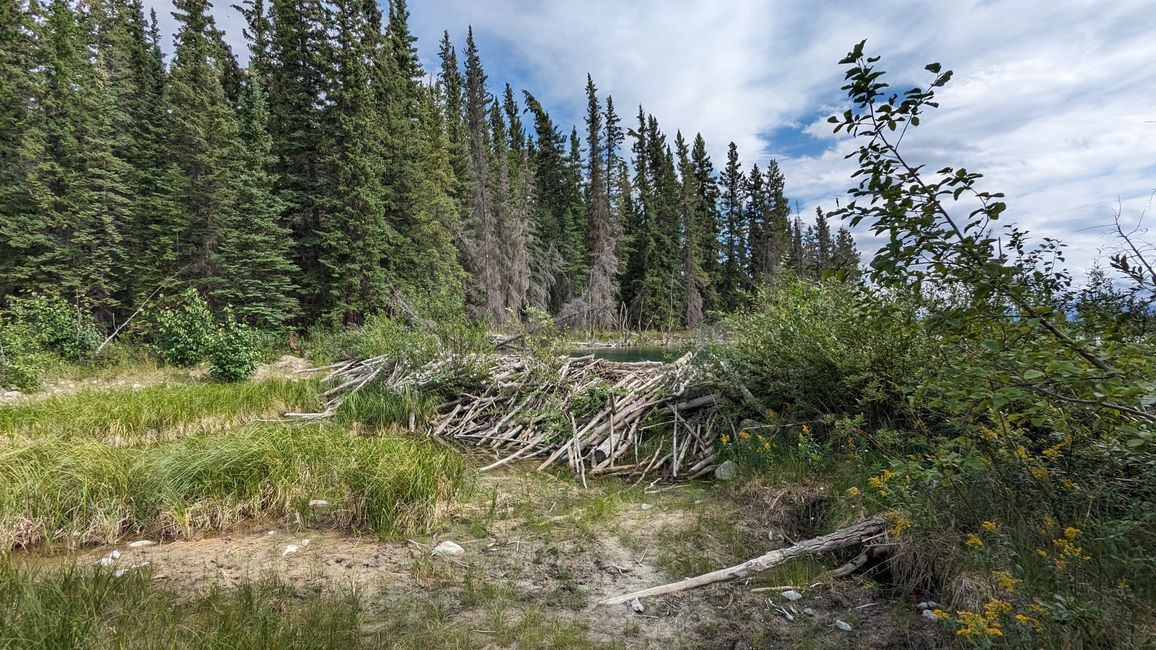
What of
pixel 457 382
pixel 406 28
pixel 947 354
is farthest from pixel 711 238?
pixel 947 354

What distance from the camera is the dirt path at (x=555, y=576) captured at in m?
3.19

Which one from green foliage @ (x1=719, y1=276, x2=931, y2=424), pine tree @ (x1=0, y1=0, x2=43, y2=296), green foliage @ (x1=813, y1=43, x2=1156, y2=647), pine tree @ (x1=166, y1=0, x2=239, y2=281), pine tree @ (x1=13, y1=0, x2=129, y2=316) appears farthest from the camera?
pine tree @ (x1=166, y1=0, x2=239, y2=281)

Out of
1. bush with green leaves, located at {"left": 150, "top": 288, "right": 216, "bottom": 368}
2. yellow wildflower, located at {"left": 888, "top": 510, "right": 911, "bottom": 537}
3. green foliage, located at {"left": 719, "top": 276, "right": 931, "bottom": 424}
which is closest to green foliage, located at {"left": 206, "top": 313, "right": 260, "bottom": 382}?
bush with green leaves, located at {"left": 150, "top": 288, "right": 216, "bottom": 368}

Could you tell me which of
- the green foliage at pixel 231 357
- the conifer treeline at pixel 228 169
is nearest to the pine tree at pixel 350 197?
the conifer treeline at pixel 228 169

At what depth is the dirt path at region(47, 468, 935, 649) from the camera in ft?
10.5

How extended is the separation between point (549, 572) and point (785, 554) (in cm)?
194

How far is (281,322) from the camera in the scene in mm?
20828

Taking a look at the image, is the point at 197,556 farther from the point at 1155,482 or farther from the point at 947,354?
the point at 1155,482

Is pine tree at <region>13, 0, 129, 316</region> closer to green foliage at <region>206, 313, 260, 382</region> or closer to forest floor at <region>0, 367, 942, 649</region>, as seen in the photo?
green foliage at <region>206, 313, 260, 382</region>

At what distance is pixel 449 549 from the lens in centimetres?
452

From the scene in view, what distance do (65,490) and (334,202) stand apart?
19972 millimetres

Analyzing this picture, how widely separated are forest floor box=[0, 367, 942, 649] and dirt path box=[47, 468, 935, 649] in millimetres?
14

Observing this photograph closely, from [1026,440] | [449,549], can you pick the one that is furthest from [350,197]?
[1026,440]

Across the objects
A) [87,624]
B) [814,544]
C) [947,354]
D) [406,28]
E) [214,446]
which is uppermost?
[406,28]
